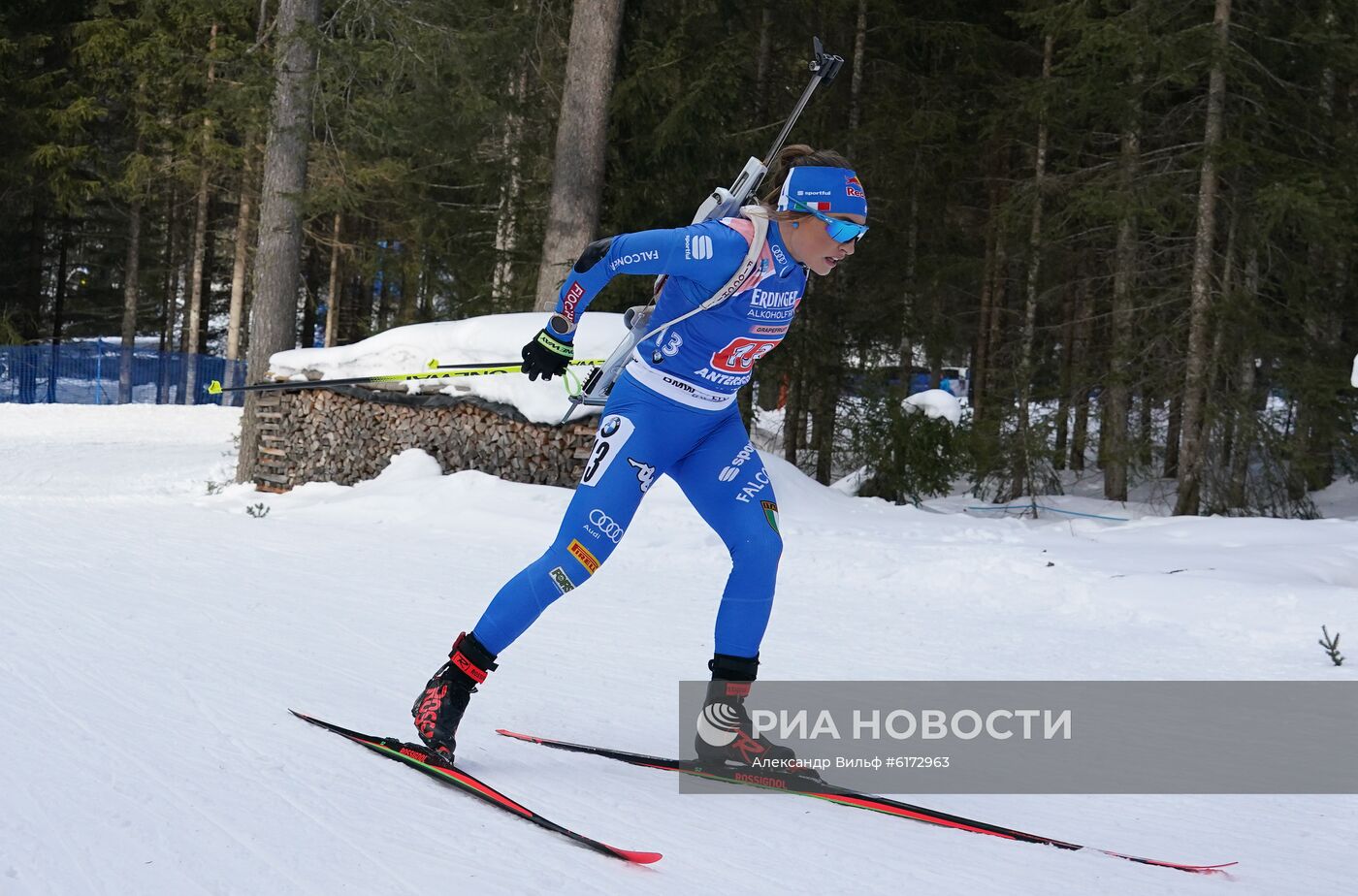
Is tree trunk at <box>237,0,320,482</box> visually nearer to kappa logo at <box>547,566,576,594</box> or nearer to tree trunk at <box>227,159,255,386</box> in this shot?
kappa logo at <box>547,566,576,594</box>

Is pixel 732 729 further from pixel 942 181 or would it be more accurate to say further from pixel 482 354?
pixel 942 181

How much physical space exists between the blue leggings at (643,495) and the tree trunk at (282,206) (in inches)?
407

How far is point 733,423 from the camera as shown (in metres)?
4.02

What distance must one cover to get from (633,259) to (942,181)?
1544 centimetres

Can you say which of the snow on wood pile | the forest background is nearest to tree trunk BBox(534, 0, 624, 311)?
the forest background

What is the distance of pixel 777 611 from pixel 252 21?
2415 centimetres

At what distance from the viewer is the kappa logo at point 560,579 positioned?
3.62 metres

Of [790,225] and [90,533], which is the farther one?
[90,533]

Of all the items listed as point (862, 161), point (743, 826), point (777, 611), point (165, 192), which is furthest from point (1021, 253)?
point (165, 192)

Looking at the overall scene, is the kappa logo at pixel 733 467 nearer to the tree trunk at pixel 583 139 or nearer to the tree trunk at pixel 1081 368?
the tree trunk at pixel 583 139

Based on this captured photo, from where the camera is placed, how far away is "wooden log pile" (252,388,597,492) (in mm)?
10656

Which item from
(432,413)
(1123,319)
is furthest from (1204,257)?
(432,413)

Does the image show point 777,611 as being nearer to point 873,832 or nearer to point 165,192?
point 873,832

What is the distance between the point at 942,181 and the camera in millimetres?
18078
